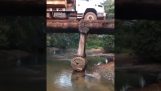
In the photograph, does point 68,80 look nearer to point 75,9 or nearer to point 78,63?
point 78,63

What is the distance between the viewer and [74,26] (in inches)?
267

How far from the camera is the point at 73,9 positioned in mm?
6746

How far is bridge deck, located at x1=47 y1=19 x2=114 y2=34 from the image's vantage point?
Result: 22.2 feet

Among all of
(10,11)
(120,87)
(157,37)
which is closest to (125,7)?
(157,37)

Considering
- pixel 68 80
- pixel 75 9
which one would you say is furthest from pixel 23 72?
pixel 75 9

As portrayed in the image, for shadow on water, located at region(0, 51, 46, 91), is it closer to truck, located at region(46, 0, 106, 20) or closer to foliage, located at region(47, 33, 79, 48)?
foliage, located at region(47, 33, 79, 48)

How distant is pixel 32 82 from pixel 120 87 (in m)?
1.07

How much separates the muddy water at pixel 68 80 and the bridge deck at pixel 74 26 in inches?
15.1

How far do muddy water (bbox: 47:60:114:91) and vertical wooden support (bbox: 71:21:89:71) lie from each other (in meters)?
Result: 0.07

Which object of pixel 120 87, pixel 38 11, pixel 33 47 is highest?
pixel 38 11

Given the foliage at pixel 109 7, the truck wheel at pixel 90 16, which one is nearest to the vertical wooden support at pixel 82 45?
the truck wheel at pixel 90 16

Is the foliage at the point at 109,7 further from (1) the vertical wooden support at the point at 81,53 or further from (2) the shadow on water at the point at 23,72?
(2) the shadow on water at the point at 23,72

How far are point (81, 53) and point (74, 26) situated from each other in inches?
13.2

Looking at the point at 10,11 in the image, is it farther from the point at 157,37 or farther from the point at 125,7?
the point at 157,37
